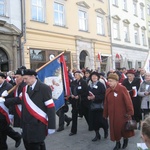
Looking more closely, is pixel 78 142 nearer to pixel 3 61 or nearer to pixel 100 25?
pixel 3 61

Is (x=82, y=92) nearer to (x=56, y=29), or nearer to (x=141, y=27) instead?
(x=56, y=29)

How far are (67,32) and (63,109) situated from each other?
42.4 feet

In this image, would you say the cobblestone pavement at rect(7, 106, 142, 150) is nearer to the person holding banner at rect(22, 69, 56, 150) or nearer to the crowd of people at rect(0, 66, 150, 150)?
the crowd of people at rect(0, 66, 150, 150)

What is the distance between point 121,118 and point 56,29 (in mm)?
14420

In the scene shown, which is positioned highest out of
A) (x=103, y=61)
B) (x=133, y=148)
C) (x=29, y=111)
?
(x=103, y=61)

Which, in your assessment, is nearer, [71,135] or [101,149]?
[101,149]

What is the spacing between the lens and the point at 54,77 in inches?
244

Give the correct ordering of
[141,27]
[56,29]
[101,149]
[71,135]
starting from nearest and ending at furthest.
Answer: [101,149], [71,135], [56,29], [141,27]

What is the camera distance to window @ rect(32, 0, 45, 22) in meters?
17.3

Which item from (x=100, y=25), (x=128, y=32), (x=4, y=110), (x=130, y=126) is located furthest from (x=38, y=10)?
(x=130, y=126)

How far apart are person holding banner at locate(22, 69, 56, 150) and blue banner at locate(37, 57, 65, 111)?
1565mm

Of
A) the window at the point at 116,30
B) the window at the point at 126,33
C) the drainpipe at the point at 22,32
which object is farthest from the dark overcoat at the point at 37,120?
the window at the point at 126,33

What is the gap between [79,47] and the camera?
2089cm

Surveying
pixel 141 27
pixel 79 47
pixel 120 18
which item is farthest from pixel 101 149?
pixel 141 27
